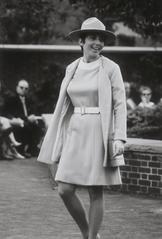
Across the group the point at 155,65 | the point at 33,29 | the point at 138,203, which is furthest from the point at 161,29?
the point at 33,29

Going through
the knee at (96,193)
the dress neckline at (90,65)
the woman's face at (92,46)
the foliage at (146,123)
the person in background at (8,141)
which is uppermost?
the woman's face at (92,46)

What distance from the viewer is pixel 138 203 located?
32.2ft

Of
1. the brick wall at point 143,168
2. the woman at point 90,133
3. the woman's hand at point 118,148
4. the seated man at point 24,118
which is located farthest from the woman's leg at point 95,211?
the seated man at point 24,118

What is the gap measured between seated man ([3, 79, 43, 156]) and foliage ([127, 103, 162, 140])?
11.1 ft

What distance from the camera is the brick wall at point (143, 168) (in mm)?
10336

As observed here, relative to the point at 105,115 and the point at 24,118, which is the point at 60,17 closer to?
the point at 24,118

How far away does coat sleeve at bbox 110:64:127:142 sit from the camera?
263 inches

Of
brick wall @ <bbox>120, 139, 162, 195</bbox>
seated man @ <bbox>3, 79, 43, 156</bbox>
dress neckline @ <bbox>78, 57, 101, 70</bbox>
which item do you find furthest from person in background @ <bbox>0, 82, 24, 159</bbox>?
dress neckline @ <bbox>78, 57, 101, 70</bbox>

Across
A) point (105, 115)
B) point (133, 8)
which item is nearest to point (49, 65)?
point (133, 8)

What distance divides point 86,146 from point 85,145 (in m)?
0.01

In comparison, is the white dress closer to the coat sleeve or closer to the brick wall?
the coat sleeve

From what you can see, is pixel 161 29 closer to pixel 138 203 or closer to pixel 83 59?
pixel 138 203

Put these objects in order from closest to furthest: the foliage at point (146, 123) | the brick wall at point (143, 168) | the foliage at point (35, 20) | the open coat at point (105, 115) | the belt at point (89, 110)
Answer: the open coat at point (105, 115)
the belt at point (89, 110)
the brick wall at point (143, 168)
the foliage at point (146, 123)
the foliage at point (35, 20)

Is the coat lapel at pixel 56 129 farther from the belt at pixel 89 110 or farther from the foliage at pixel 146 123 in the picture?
the foliage at pixel 146 123
